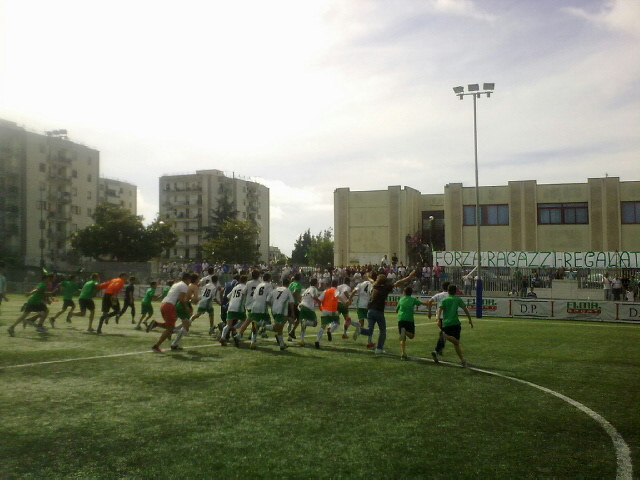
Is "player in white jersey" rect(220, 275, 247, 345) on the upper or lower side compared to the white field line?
upper

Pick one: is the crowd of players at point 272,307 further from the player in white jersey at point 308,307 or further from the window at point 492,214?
the window at point 492,214

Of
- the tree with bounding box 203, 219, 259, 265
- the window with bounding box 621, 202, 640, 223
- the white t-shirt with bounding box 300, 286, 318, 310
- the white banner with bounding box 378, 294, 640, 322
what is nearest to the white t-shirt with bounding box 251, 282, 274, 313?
the white t-shirt with bounding box 300, 286, 318, 310

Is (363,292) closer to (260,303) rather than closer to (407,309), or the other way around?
(407,309)

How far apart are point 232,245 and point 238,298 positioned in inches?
2351

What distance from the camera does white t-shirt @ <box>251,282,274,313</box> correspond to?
46.5 feet

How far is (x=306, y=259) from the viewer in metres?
108

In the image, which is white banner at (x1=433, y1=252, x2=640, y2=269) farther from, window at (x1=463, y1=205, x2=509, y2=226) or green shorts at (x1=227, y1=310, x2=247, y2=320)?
green shorts at (x1=227, y1=310, x2=247, y2=320)

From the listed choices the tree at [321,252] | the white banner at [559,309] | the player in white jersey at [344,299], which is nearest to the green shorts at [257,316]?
the player in white jersey at [344,299]

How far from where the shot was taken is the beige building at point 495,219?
47.7 meters

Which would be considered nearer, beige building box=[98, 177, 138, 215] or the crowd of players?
the crowd of players

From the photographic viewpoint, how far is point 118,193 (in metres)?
100

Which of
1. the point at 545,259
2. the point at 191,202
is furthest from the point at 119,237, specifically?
the point at 545,259

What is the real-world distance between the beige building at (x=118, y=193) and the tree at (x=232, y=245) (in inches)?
1015

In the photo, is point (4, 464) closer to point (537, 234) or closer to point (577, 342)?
point (577, 342)
